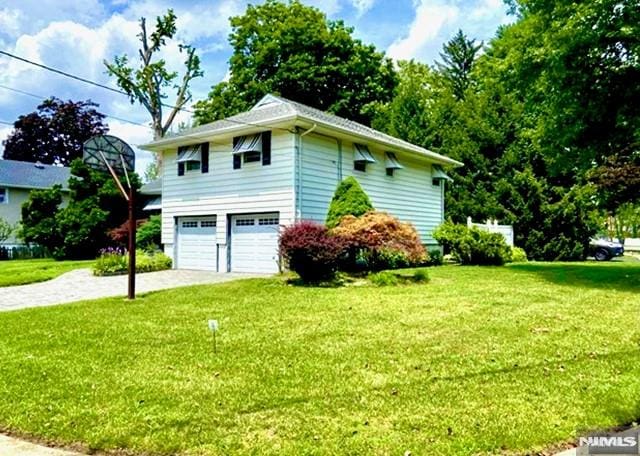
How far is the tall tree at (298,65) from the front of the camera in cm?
3091

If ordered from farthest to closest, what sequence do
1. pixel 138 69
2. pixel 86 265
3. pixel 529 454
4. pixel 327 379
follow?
pixel 138 69
pixel 86 265
pixel 327 379
pixel 529 454

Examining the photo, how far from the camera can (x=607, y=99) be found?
12461mm

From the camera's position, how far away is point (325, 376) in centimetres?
484

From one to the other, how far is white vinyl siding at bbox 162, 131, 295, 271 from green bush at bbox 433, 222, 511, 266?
6.80 m

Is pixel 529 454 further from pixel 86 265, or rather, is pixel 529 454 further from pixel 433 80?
pixel 433 80

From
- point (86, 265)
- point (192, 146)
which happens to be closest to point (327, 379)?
point (192, 146)

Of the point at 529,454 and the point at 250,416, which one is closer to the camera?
the point at 529,454

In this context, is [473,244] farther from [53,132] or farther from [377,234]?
[53,132]

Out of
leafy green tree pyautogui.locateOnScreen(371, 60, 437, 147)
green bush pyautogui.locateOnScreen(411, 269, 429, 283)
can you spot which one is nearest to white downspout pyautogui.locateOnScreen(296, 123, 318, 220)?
green bush pyautogui.locateOnScreen(411, 269, 429, 283)

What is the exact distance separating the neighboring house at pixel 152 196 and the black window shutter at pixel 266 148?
41.4 ft

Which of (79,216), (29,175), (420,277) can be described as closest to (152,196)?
(79,216)

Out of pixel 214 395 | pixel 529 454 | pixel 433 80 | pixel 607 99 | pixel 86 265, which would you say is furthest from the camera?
pixel 433 80

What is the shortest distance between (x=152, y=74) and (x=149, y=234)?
1199cm

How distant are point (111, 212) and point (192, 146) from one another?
333 inches
